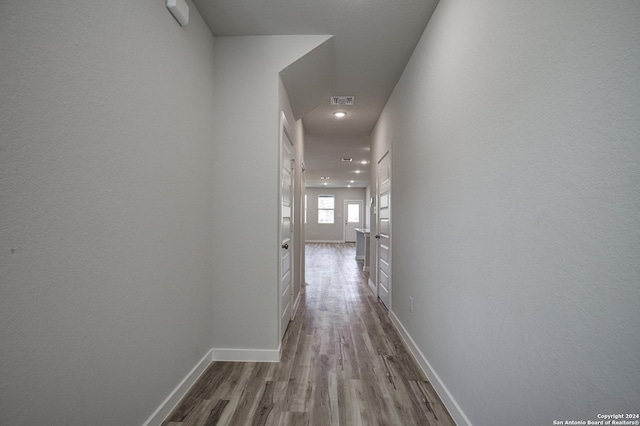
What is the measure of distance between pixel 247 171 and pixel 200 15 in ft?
3.79

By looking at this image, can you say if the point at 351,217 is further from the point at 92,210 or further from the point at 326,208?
the point at 92,210

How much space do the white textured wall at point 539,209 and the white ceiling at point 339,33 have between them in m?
0.44

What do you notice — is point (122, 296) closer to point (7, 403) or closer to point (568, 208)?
point (7, 403)

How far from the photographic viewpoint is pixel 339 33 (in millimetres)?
2379

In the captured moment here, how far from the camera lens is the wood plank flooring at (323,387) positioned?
1716 millimetres

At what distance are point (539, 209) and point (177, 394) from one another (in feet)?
7.02

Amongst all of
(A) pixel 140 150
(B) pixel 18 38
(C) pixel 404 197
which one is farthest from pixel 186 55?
(C) pixel 404 197

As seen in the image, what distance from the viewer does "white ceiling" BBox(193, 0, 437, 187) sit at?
81.3 inches

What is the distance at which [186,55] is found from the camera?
193cm

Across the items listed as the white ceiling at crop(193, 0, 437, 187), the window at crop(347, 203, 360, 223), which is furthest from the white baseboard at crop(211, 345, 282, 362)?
the window at crop(347, 203, 360, 223)

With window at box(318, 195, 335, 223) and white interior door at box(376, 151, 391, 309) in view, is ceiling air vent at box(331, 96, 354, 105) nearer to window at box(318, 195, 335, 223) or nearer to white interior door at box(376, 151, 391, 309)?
white interior door at box(376, 151, 391, 309)

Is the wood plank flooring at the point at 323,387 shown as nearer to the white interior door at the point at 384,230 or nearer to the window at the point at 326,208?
the white interior door at the point at 384,230

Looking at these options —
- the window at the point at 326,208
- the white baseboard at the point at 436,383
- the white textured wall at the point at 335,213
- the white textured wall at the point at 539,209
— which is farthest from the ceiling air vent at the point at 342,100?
the window at the point at 326,208

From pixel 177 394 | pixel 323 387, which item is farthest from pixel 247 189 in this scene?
pixel 323 387
